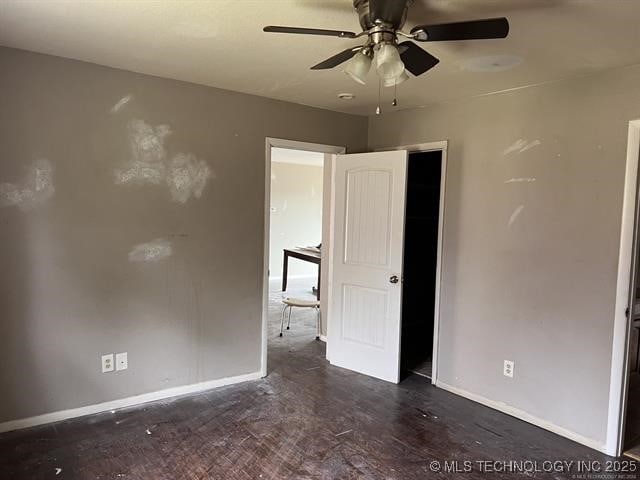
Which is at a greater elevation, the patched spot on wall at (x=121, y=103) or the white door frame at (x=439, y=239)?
the patched spot on wall at (x=121, y=103)

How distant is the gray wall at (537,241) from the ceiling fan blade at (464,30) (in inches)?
57.8

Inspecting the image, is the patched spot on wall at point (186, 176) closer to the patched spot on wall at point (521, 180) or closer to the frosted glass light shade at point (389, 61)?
the frosted glass light shade at point (389, 61)

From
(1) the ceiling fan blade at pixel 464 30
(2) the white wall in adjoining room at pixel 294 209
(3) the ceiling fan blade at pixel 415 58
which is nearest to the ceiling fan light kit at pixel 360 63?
(3) the ceiling fan blade at pixel 415 58

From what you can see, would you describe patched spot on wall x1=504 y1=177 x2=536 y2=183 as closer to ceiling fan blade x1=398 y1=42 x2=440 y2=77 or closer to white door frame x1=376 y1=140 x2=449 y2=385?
white door frame x1=376 y1=140 x2=449 y2=385

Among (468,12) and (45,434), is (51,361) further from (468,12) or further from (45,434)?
(468,12)

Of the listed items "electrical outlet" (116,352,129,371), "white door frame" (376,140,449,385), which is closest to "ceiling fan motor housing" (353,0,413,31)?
"white door frame" (376,140,449,385)

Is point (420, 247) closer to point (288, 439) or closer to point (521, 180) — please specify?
point (521, 180)

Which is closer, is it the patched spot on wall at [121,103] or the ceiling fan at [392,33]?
the ceiling fan at [392,33]

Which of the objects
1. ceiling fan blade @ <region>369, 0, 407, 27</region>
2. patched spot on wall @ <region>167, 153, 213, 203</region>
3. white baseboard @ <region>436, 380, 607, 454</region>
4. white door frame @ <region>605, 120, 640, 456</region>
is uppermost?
ceiling fan blade @ <region>369, 0, 407, 27</region>

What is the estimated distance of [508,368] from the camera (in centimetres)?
320

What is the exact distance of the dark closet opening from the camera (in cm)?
457

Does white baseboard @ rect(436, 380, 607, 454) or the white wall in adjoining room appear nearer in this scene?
white baseboard @ rect(436, 380, 607, 454)

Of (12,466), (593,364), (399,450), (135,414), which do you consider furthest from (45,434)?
(593,364)

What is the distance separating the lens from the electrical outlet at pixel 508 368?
3.18 meters
